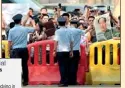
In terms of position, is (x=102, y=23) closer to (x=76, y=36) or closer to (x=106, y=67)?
(x=76, y=36)

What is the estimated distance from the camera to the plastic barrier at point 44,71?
677 cm

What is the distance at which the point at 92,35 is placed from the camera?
22.1 ft

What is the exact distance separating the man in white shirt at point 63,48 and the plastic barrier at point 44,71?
0.16 meters

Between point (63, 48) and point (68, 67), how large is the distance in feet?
1.47

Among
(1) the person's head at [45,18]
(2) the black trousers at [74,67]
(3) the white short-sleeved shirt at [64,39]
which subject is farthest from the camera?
(1) the person's head at [45,18]

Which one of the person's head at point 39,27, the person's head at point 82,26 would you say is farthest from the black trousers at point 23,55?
the person's head at point 82,26

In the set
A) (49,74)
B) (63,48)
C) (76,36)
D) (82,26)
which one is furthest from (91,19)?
(49,74)

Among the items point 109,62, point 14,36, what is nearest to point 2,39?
point 14,36

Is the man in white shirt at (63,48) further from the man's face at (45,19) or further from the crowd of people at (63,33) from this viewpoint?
the man's face at (45,19)

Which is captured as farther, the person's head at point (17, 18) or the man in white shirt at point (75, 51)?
Result: the person's head at point (17, 18)

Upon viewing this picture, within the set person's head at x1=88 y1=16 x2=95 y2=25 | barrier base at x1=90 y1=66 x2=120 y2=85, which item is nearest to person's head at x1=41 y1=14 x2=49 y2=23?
person's head at x1=88 y1=16 x2=95 y2=25

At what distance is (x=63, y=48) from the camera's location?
657 centimetres

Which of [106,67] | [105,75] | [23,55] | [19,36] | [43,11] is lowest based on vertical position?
[105,75]

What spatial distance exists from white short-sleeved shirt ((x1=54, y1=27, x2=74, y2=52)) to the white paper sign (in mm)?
4948
